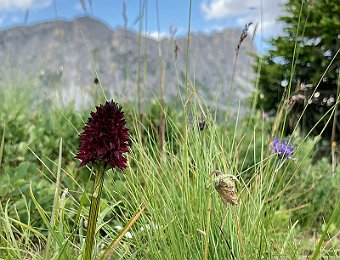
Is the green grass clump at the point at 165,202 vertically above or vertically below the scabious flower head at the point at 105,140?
below

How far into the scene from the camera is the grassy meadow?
1727mm

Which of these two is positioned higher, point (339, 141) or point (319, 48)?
point (319, 48)

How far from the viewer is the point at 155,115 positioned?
198 inches

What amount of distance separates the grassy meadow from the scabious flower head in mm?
Answer: 143

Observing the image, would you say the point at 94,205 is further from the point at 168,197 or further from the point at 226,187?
the point at 168,197

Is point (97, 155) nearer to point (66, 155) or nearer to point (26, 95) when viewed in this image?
point (66, 155)

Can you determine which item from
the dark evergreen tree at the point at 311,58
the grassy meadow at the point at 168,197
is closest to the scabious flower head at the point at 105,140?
the grassy meadow at the point at 168,197

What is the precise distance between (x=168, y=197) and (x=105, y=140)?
30.8 inches

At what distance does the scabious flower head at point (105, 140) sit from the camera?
1.13 m

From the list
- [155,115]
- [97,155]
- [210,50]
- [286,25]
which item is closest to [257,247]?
[97,155]

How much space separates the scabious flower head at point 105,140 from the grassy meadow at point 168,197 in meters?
0.14

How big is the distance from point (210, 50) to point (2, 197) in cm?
2774

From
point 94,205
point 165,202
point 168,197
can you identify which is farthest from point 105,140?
point 165,202

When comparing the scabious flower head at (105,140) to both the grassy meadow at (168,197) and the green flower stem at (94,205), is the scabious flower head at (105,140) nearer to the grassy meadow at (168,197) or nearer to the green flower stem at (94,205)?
the green flower stem at (94,205)
